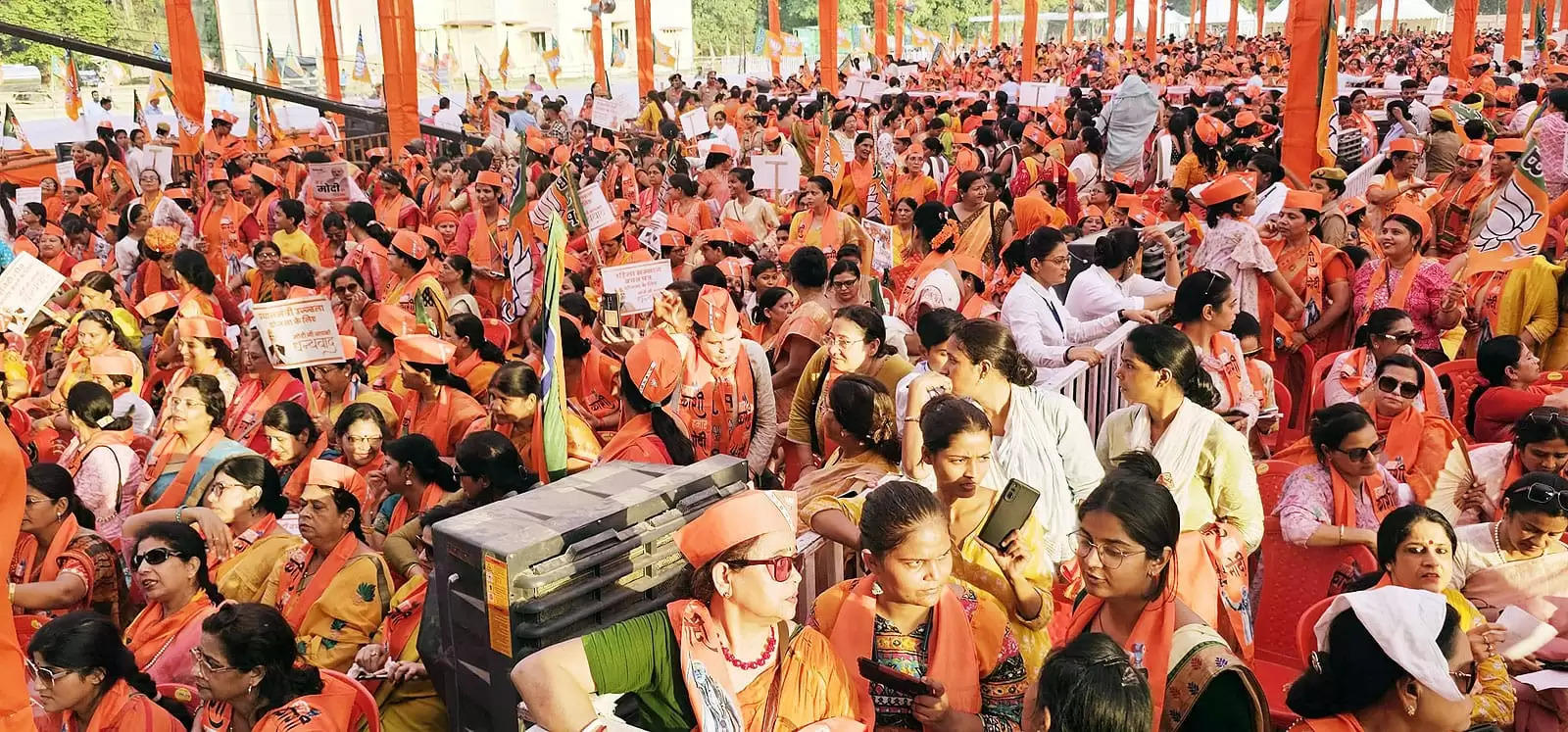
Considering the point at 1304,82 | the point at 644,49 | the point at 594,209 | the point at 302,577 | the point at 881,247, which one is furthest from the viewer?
the point at 644,49

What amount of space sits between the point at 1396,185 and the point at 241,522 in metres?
7.12

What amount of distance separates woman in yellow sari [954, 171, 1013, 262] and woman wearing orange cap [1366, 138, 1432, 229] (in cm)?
218

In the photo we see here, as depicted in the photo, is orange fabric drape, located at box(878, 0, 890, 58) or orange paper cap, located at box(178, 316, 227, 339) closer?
orange paper cap, located at box(178, 316, 227, 339)

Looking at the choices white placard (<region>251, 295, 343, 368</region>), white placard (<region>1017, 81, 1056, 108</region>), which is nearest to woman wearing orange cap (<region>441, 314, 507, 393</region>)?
white placard (<region>251, 295, 343, 368</region>)

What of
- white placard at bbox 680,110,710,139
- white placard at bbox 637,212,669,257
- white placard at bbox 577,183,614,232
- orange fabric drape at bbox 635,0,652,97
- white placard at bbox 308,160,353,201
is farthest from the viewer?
orange fabric drape at bbox 635,0,652,97

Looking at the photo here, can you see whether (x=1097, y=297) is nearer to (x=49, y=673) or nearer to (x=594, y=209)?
(x=594, y=209)

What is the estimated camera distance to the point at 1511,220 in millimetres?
5168

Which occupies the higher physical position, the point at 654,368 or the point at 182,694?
the point at 654,368

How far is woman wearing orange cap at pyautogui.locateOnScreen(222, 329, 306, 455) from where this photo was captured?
17.7ft

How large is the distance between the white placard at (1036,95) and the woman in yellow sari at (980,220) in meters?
9.16

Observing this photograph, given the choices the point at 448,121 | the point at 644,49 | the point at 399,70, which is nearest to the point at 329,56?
the point at 448,121

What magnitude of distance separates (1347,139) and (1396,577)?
32.4ft

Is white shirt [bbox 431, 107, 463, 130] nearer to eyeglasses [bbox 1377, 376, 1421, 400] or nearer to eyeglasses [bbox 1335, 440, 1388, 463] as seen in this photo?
eyeglasses [bbox 1377, 376, 1421, 400]

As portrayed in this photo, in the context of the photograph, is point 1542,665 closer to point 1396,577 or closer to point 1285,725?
point 1396,577
